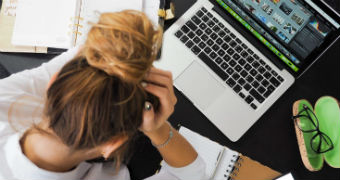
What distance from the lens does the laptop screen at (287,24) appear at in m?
0.61

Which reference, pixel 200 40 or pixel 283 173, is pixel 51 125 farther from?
pixel 283 173

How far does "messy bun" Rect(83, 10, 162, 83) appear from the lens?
37 centimetres

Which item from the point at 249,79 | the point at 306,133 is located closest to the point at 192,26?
the point at 249,79

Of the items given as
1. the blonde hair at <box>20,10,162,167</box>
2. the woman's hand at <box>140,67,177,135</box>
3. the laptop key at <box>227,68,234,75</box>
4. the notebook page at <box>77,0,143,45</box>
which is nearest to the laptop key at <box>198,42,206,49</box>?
the laptop key at <box>227,68,234,75</box>

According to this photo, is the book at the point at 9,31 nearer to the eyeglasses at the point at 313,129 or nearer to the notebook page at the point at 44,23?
the notebook page at the point at 44,23

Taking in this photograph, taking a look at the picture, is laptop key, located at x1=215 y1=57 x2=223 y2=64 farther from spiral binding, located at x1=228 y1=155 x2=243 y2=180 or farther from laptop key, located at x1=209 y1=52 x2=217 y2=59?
spiral binding, located at x1=228 y1=155 x2=243 y2=180

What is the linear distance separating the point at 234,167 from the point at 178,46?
0.38 m

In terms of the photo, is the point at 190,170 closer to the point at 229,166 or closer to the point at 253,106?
the point at 229,166

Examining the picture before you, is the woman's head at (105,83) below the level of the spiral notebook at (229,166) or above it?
above

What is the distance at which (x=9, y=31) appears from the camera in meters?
0.79

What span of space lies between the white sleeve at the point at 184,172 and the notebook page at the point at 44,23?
1.43ft

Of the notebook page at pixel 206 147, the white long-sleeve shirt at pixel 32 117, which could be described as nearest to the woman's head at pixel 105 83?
the white long-sleeve shirt at pixel 32 117

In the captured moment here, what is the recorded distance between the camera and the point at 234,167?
30.0 inches

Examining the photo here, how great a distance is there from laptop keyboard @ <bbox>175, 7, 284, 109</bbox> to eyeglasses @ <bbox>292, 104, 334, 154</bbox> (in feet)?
0.36
